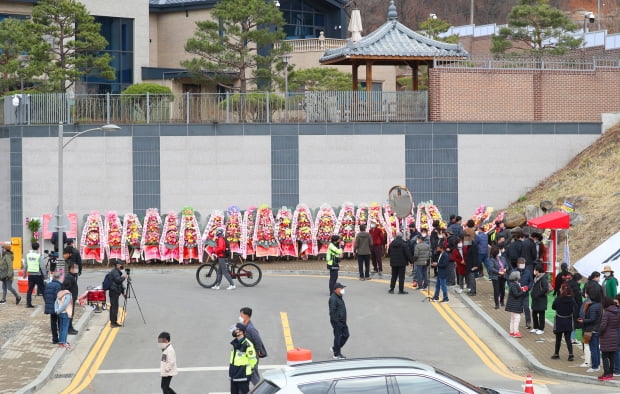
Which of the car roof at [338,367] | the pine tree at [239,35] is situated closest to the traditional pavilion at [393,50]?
the pine tree at [239,35]

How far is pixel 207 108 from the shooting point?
38344 millimetres

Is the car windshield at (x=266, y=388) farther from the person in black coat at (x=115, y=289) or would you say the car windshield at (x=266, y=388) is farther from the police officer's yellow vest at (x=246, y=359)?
the person in black coat at (x=115, y=289)

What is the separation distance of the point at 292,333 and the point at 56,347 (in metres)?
5.11

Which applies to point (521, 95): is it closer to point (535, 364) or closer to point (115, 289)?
point (115, 289)

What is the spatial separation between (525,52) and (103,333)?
39719mm

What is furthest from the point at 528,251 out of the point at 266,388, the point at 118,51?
the point at 118,51

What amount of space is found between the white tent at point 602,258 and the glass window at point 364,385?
11987 millimetres

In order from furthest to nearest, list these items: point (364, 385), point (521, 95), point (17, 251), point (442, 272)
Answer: point (521, 95) → point (17, 251) → point (442, 272) → point (364, 385)

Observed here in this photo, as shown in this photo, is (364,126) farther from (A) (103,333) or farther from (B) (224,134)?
(A) (103,333)

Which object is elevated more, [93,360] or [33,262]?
[33,262]

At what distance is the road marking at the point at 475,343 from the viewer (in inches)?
795

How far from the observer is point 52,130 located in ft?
123

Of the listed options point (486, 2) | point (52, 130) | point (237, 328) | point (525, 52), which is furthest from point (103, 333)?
point (486, 2)

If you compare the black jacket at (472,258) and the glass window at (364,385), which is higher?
the black jacket at (472,258)
